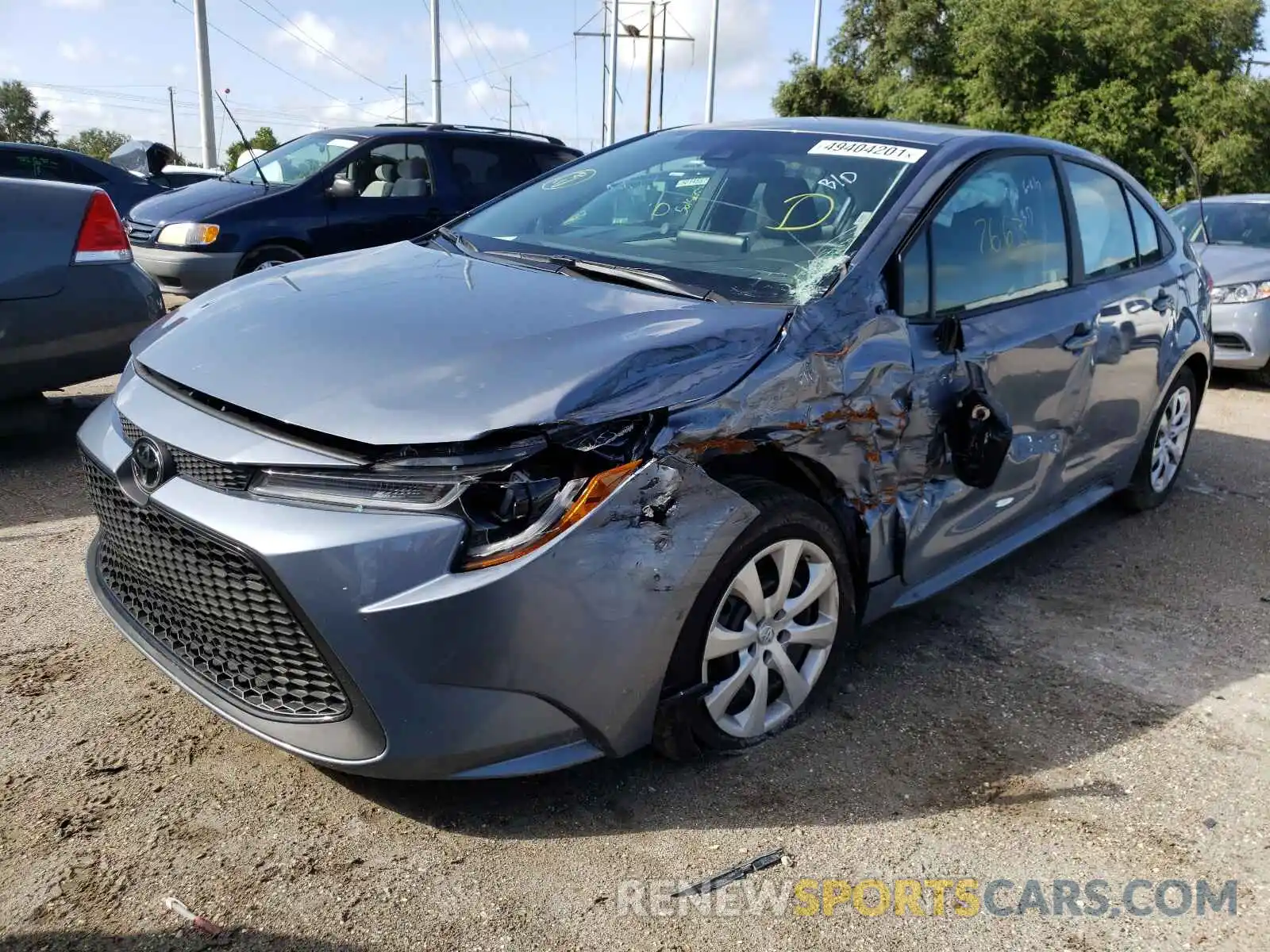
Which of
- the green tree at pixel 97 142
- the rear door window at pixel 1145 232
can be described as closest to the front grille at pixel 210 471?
the rear door window at pixel 1145 232

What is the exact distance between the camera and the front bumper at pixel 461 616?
7.07 ft

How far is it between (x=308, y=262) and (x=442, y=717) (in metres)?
1.72

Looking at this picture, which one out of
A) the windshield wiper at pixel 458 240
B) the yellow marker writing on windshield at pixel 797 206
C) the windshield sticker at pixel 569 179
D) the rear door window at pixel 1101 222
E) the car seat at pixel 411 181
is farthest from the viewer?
the car seat at pixel 411 181

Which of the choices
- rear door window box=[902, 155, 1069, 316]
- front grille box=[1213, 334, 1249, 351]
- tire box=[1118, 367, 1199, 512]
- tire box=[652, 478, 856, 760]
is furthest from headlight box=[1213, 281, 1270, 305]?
tire box=[652, 478, 856, 760]

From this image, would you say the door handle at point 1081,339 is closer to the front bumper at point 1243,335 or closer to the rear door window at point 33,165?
the front bumper at point 1243,335

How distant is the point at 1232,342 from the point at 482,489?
7948 millimetres

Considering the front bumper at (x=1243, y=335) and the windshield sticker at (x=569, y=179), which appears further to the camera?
the front bumper at (x=1243, y=335)

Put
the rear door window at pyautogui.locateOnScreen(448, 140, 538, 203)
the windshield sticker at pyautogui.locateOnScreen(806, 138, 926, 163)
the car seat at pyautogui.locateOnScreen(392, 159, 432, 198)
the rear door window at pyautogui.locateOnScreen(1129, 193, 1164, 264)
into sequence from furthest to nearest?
the rear door window at pyautogui.locateOnScreen(448, 140, 538, 203) → the car seat at pyautogui.locateOnScreen(392, 159, 432, 198) → the rear door window at pyautogui.locateOnScreen(1129, 193, 1164, 264) → the windshield sticker at pyautogui.locateOnScreen(806, 138, 926, 163)

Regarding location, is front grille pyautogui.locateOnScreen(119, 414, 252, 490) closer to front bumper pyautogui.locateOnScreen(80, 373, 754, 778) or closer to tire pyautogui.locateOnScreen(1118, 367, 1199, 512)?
front bumper pyautogui.locateOnScreen(80, 373, 754, 778)

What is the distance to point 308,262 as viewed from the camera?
3.34 m

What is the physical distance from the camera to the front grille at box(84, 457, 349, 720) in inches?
89.5

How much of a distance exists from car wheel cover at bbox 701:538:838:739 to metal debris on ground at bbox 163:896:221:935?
46.4 inches

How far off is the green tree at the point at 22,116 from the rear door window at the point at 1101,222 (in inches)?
2265

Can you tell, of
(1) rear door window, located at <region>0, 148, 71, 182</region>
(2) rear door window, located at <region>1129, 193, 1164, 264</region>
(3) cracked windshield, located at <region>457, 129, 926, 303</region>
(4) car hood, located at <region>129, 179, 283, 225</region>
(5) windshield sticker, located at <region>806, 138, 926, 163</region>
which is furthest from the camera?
(1) rear door window, located at <region>0, 148, 71, 182</region>
